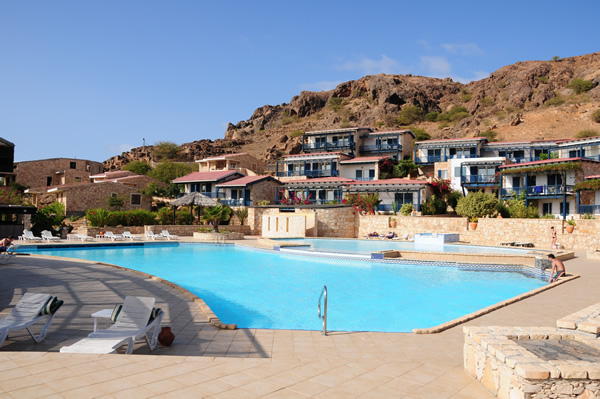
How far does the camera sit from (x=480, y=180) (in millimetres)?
37562

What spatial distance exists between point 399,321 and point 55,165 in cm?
5915

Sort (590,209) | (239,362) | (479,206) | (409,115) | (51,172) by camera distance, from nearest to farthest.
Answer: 1. (239,362)
2. (479,206)
3. (590,209)
4. (51,172)
5. (409,115)

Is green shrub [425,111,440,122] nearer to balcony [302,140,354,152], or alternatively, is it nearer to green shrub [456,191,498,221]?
balcony [302,140,354,152]

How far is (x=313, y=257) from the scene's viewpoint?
19.2m

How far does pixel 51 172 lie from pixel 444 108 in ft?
227

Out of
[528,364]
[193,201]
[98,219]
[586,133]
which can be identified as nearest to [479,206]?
[193,201]

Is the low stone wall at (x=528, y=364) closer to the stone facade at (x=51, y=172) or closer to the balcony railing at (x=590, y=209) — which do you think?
the balcony railing at (x=590, y=209)

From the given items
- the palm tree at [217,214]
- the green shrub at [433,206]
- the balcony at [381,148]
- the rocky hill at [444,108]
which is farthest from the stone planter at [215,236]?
the rocky hill at [444,108]

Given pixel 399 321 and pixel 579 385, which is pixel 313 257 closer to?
pixel 399 321

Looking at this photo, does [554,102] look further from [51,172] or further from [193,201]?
[51,172]

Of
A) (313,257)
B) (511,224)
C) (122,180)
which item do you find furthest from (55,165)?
(511,224)

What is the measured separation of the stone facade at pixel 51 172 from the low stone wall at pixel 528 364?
199ft

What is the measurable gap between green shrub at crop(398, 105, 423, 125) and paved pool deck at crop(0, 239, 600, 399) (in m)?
68.7

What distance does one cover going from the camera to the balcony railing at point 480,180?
36875mm
